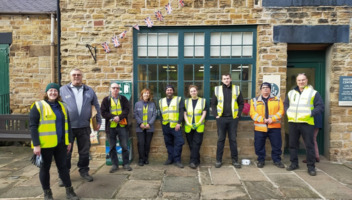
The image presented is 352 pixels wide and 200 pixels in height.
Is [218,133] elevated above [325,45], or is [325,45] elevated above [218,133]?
[325,45]

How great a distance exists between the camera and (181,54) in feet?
20.5

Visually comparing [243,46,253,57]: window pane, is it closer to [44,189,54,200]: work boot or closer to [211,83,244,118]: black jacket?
[211,83,244,118]: black jacket

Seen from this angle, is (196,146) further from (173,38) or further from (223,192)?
(173,38)

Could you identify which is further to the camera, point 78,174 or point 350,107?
point 350,107

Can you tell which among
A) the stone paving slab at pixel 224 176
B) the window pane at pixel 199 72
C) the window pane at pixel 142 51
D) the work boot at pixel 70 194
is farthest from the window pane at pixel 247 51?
the work boot at pixel 70 194

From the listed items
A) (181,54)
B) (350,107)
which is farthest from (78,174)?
(350,107)

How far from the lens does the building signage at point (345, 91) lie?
5.95m

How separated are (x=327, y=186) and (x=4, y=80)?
8.21m

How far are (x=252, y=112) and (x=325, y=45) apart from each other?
249 cm

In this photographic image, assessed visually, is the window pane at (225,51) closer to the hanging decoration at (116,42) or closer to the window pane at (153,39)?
A: the window pane at (153,39)

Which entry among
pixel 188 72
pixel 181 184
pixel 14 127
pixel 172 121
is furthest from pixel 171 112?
pixel 14 127

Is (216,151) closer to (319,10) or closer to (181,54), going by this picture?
(181,54)

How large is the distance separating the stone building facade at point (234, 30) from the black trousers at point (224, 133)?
43cm

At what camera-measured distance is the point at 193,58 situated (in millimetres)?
6238
